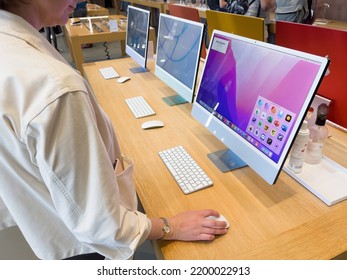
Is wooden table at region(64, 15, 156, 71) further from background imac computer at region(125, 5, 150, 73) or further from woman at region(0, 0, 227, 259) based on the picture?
woman at region(0, 0, 227, 259)

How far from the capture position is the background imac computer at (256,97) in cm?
67

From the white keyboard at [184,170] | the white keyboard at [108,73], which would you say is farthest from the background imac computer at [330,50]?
the white keyboard at [108,73]

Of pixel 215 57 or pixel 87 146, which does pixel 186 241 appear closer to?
pixel 87 146

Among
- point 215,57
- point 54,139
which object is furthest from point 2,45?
point 215,57

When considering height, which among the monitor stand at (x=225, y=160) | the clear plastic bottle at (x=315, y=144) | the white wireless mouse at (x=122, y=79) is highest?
the clear plastic bottle at (x=315, y=144)

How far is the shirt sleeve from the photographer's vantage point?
1.56 feet

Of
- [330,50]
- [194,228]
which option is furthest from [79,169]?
[330,50]

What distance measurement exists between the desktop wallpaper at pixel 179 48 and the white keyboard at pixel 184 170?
34 cm

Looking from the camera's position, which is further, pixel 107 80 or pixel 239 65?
pixel 107 80

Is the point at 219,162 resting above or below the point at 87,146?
below

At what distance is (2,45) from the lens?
52 cm

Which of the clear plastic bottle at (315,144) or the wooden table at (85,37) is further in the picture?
the wooden table at (85,37)

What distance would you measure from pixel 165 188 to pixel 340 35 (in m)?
0.77

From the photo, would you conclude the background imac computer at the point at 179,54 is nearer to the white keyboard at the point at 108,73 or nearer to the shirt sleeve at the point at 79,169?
the white keyboard at the point at 108,73
